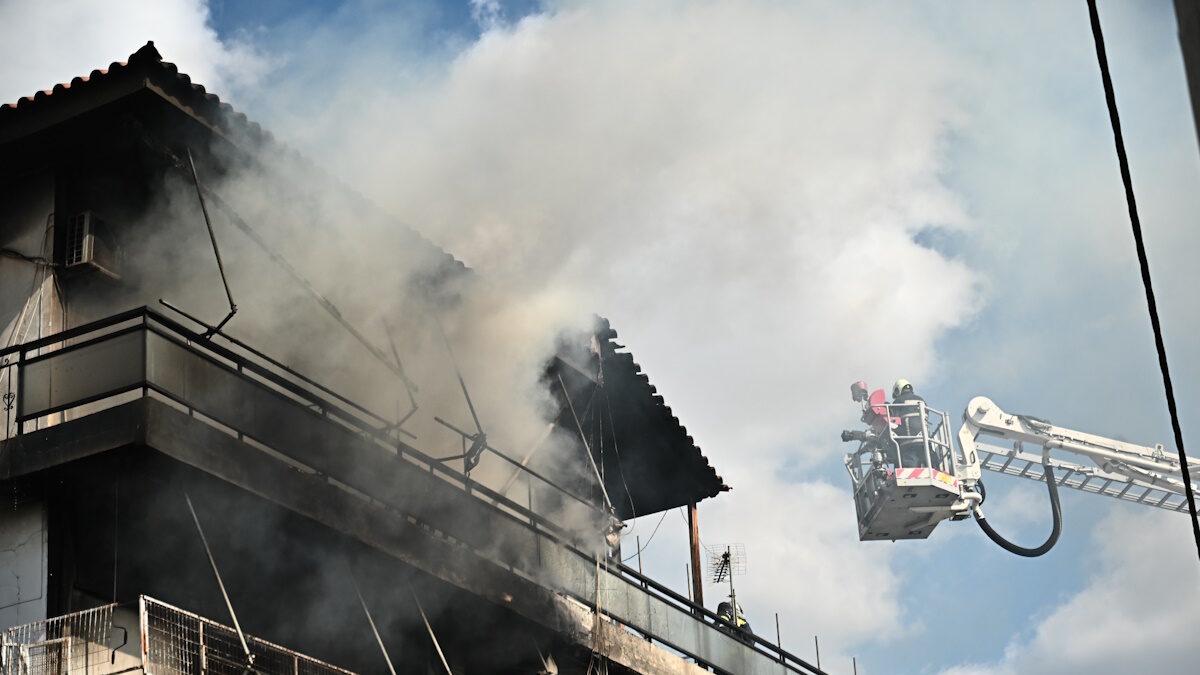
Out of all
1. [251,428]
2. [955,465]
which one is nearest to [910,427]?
[955,465]

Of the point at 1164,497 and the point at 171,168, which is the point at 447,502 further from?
the point at 1164,497

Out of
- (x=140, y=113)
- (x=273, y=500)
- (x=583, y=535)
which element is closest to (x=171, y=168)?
(x=140, y=113)

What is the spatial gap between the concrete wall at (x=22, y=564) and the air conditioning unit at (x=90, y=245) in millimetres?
2560

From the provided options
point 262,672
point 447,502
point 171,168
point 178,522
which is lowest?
point 262,672

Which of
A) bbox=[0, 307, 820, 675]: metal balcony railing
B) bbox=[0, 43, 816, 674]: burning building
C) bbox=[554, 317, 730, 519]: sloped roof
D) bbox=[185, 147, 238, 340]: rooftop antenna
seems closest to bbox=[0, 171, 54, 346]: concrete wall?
bbox=[0, 43, 816, 674]: burning building

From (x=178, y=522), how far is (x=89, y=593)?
0.92 m

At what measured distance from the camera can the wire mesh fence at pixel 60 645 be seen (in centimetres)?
1166

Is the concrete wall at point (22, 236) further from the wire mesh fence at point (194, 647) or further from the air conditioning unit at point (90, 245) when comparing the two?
the wire mesh fence at point (194, 647)

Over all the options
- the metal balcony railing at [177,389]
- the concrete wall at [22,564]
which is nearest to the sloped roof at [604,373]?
the metal balcony railing at [177,389]

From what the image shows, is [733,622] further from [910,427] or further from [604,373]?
[910,427]

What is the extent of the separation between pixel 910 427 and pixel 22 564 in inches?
734

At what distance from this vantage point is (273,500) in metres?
13.1

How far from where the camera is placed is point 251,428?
13156mm

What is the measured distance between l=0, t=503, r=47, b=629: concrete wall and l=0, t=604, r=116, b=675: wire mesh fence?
288mm
